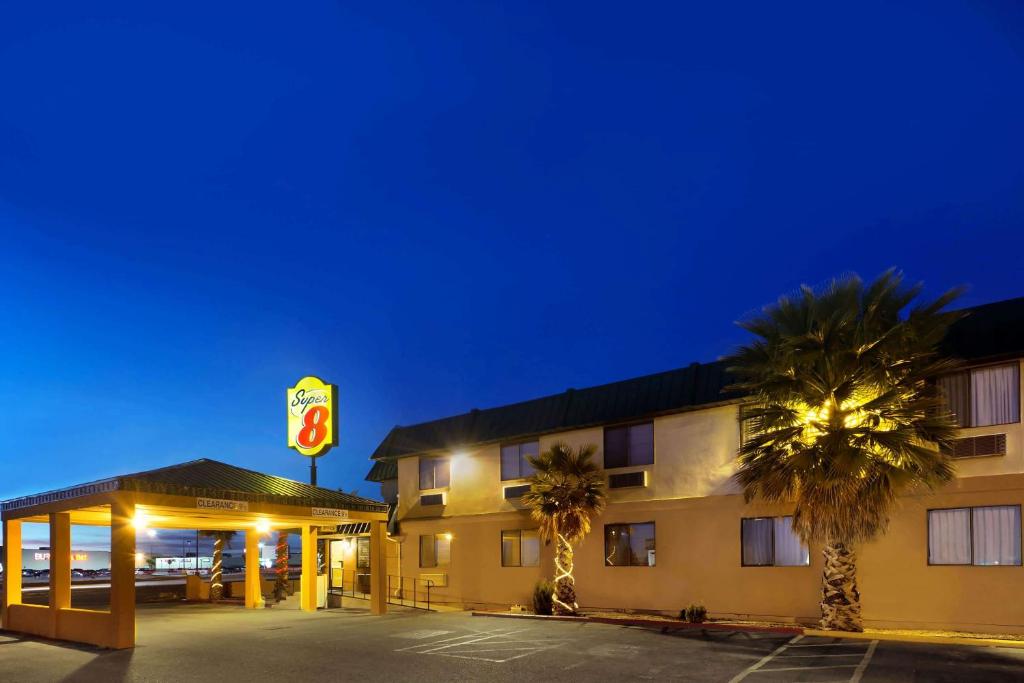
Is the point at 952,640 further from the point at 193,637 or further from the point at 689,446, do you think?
the point at 193,637

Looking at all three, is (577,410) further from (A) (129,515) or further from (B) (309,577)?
(A) (129,515)

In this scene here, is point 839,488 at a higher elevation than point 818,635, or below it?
higher

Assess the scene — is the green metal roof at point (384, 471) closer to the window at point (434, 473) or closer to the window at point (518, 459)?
the window at point (434, 473)

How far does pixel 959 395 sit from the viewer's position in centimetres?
1772

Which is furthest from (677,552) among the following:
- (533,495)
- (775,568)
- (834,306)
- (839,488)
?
(834,306)

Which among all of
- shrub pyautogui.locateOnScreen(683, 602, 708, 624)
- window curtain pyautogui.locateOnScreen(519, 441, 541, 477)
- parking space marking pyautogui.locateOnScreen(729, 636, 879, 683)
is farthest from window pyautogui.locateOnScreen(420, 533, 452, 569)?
parking space marking pyautogui.locateOnScreen(729, 636, 879, 683)

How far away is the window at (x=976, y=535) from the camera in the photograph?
16703 millimetres

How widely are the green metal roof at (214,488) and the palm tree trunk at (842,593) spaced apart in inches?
522

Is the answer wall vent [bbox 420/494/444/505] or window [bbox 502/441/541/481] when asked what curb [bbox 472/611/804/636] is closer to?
window [bbox 502/441/541/481]

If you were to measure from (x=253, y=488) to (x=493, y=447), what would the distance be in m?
9.41

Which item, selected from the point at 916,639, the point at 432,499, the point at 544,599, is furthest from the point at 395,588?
the point at 916,639

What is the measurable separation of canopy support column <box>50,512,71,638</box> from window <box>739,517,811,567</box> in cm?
1687

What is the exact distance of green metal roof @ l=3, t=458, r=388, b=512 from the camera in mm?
18109

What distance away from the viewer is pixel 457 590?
28.6 m
